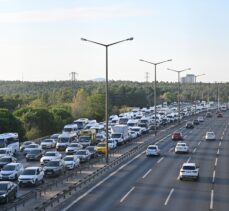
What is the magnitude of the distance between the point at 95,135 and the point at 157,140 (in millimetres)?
8854

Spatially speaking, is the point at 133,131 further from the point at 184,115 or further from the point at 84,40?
the point at 184,115

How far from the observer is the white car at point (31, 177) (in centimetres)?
3672

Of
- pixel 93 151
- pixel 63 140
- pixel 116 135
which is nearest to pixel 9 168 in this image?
pixel 93 151

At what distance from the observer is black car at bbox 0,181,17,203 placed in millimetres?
30375

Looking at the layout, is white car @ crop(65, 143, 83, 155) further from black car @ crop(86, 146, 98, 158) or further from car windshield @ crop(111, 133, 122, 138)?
car windshield @ crop(111, 133, 122, 138)

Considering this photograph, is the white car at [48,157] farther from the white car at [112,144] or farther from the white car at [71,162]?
the white car at [112,144]

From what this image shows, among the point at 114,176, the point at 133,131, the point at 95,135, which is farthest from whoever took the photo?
the point at 133,131

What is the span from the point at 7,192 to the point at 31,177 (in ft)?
19.8

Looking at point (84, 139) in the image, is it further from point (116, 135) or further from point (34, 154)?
point (34, 154)

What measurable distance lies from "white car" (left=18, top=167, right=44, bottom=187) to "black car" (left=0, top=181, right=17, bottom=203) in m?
4.48

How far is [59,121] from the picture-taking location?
319 ft

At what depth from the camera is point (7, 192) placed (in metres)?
30.8

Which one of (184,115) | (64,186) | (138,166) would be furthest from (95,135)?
(184,115)

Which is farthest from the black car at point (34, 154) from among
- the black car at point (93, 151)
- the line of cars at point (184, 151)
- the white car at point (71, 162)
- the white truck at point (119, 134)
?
the white truck at point (119, 134)
